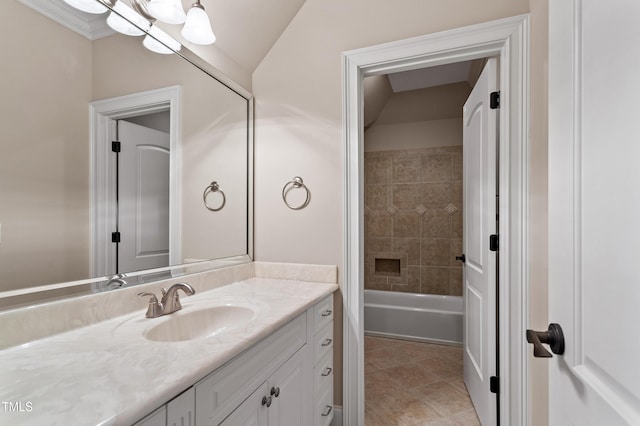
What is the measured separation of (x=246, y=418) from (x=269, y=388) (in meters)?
0.13

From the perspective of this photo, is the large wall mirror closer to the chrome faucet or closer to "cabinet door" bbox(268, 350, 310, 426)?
the chrome faucet

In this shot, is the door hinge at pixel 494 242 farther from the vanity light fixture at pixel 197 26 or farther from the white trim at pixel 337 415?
the vanity light fixture at pixel 197 26

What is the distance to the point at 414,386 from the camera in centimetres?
219

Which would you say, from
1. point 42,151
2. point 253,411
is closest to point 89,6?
point 42,151

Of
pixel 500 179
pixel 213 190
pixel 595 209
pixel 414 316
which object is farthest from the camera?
pixel 414 316

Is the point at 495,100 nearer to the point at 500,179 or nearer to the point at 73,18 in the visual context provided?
the point at 500,179

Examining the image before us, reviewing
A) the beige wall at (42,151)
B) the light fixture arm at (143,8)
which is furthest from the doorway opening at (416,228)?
the beige wall at (42,151)

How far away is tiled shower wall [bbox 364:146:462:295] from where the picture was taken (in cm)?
335

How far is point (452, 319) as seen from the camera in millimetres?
2881

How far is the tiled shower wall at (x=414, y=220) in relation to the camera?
11.0 feet

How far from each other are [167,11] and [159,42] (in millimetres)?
133

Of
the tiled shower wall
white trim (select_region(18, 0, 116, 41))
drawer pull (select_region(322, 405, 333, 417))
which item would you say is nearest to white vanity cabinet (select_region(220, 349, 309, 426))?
drawer pull (select_region(322, 405, 333, 417))

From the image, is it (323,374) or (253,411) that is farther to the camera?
(323,374)

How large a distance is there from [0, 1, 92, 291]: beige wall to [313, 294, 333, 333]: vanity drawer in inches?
36.7
